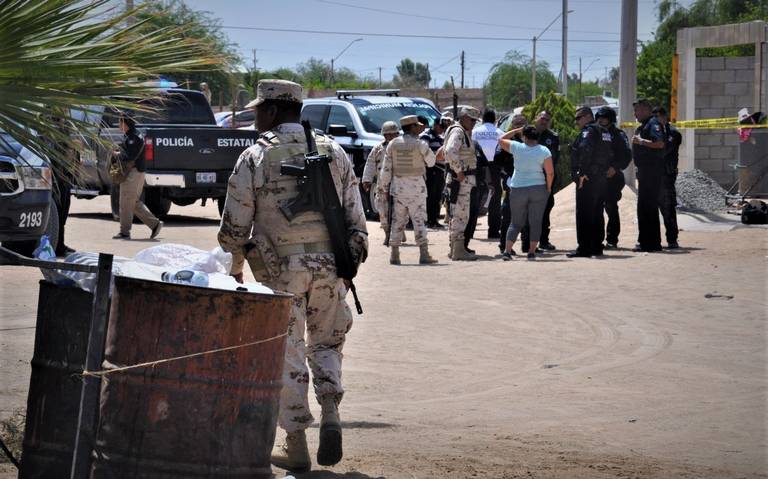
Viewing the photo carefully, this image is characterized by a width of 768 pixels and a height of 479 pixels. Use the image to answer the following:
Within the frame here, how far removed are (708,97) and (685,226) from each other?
288 inches

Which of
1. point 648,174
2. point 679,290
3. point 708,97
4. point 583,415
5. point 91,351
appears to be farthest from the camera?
point 708,97

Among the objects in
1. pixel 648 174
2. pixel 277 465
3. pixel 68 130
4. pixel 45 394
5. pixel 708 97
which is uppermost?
pixel 708 97

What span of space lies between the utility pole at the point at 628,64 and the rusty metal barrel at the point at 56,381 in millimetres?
16578

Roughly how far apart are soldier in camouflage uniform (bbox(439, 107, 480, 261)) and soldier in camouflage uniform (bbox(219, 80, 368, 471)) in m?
Result: 8.64

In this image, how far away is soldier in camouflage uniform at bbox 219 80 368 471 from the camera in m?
5.53

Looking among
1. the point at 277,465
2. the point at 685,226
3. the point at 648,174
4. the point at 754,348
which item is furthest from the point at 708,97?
the point at 277,465

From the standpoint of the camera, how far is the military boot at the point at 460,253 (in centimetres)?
1447

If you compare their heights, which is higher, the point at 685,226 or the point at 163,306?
the point at 685,226

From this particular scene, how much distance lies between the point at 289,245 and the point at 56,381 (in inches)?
62.2

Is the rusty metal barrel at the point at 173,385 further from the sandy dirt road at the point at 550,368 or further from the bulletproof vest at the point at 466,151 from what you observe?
the bulletproof vest at the point at 466,151

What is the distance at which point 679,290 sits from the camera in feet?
38.9

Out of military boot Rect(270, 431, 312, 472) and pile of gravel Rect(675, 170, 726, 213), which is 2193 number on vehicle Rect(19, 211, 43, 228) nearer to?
military boot Rect(270, 431, 312, 472)

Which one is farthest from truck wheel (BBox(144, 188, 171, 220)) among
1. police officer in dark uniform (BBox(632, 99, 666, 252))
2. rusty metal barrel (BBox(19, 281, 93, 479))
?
rusty metal barrel (BBox(19, 281, 93, 479))

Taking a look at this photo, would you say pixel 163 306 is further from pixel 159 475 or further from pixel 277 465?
pixel 277 465
